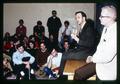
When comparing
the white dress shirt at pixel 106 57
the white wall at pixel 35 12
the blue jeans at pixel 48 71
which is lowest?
the blue jeans at pixel 48 71

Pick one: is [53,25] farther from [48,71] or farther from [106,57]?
[106,57]

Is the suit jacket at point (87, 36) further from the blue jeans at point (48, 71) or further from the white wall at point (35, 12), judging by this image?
the blue jeans at point (48, 71)

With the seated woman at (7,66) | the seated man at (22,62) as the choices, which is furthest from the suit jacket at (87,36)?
the seated woman at (7,66)

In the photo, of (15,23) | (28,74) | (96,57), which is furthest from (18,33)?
(96,57)

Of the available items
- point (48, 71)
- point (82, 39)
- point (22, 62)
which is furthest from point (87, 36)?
point (22, 62)

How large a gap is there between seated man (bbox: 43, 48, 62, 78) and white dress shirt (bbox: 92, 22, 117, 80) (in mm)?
790

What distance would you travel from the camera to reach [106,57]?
10758mm

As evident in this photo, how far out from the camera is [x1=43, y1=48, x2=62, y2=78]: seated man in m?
10.8

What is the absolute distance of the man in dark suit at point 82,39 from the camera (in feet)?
35.4

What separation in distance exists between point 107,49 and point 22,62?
1888mm

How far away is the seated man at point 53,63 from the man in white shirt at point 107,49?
0.66m

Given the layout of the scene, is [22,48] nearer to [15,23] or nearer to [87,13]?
[15,23]

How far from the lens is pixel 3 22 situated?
35.6ft

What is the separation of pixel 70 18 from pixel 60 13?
0.25 meters
